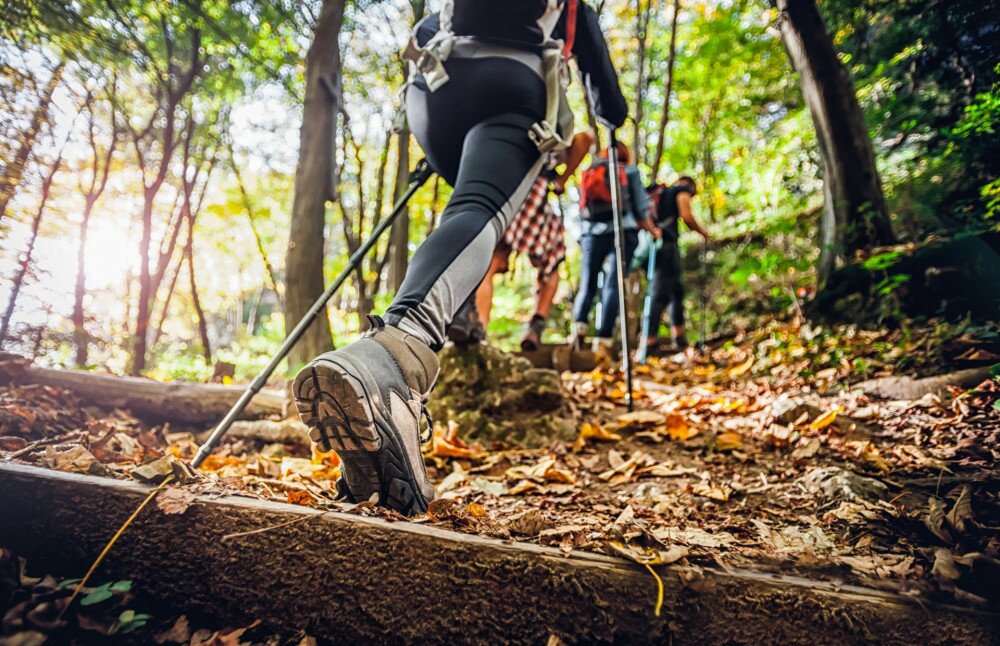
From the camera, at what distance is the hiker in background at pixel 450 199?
42.4 inches

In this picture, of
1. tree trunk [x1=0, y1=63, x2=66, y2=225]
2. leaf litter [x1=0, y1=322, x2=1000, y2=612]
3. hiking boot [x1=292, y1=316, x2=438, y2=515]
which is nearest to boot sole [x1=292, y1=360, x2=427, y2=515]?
hiking boot [x1=292, y1=316, x2=438, y2=515]

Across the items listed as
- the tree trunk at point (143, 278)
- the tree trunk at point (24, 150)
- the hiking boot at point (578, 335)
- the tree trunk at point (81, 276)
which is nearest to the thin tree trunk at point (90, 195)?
the tree trunk at point (81, 276)

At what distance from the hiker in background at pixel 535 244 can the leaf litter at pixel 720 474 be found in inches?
30.9

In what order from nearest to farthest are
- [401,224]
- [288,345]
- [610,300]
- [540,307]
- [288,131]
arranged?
[288,345] < [540,307] < [610,300] < [401,224] < [288,131]

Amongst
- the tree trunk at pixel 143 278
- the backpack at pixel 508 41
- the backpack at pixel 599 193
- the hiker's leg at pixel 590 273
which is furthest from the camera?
the backpack at pixel 599 193

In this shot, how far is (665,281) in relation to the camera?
652 centimetres

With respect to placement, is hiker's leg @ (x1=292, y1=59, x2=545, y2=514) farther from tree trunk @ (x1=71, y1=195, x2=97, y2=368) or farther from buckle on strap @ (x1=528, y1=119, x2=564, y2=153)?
tree trunk @ (x1=71, y1=195, x2=97, y2=368)

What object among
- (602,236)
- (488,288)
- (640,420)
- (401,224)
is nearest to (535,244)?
(488,288)

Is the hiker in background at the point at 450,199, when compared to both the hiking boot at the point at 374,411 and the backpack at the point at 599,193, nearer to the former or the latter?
the hiking boot at the point at 374,411

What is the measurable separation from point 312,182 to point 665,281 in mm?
4773

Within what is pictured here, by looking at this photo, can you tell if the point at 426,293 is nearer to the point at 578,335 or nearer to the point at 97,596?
the point at 97,596

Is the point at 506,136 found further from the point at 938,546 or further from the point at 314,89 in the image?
the point at 314,89

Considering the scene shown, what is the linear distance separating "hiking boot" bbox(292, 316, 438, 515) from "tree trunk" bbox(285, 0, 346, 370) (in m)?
3.48

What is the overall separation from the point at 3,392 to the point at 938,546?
10.9ft
